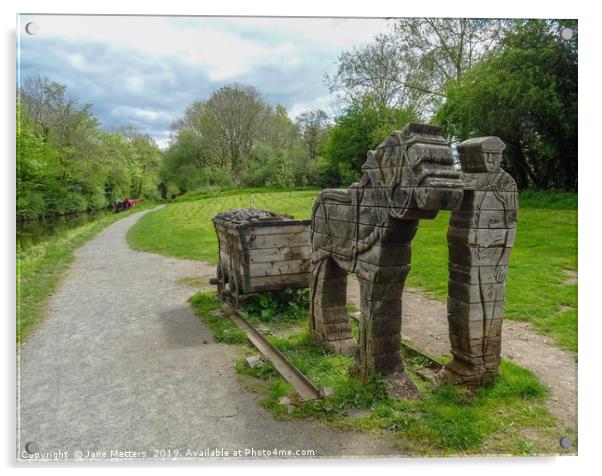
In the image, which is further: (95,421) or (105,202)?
(105,202)

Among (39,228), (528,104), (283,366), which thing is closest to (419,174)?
(528,104)

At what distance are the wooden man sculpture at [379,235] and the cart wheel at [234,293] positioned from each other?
2111 mm

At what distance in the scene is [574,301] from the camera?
25.6 feet

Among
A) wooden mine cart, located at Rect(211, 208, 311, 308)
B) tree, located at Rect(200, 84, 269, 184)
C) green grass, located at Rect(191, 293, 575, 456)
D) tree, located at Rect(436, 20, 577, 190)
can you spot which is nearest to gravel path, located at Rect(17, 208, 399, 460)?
green grass, located at Rect(191, 293, 575, 456)

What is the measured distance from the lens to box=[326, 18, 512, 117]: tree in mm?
4672

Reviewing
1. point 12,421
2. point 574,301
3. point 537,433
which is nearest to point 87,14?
point 12,421

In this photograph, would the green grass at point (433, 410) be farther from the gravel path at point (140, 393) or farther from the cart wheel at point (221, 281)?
the cart wheel at point (221, 281)

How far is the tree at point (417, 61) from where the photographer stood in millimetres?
Result: 4672

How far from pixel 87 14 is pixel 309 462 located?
178 inches

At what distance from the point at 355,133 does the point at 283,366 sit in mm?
5199

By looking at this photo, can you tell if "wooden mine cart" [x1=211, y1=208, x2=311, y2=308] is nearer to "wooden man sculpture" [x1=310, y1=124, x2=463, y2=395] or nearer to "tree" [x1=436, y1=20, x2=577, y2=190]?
"wooden man sculpture" [x1=310, y1=124, x2=463, y2=395]

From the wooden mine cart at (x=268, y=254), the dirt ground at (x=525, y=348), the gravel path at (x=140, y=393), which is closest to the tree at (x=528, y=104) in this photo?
the dirt ground at (x=525, y=348)

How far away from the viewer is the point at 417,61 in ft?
19.2

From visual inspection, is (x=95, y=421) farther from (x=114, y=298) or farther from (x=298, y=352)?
(x=114, y=298)
